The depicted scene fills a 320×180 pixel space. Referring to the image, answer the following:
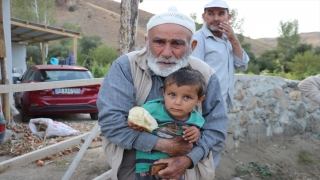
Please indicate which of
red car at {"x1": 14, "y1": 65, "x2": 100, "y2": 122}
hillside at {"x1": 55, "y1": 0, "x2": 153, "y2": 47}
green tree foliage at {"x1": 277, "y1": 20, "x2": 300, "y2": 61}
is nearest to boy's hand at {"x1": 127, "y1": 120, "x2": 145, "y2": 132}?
red car at {"x1": 14, "y1": 65, "x2": 100, "y2": 122}

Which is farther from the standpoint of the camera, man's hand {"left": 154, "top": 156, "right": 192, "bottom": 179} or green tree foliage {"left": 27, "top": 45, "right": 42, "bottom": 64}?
green tree foliage {"left": 27, "top": 45, "right": 42, "bottom": 64}

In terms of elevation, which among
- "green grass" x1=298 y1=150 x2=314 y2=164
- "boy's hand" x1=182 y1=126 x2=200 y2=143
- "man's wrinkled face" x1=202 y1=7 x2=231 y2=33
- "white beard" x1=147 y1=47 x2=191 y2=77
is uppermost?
"man's wrinkled face" x1=202 y1=7 x2=231 y2=33

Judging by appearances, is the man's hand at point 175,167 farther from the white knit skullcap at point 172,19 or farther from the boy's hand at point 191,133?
the white knit skullcap at point 172,19

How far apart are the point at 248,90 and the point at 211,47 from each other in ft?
8.60

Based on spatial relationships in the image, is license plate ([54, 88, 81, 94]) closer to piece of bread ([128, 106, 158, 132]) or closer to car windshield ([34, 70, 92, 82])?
car windshield ([34, 70, 92, 82])

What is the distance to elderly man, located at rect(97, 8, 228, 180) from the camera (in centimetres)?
163

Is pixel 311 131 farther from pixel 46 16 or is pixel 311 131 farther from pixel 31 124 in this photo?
pixel 46 16

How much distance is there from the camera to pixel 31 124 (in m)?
6.05

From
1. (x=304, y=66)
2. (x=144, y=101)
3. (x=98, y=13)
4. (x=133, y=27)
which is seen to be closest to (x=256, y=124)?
(x=133, y=27)

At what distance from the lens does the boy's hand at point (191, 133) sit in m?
1.64

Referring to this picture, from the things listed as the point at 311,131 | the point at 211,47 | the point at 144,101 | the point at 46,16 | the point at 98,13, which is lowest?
the point at 311,131

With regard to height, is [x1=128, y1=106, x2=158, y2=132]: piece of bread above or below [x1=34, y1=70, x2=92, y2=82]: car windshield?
above

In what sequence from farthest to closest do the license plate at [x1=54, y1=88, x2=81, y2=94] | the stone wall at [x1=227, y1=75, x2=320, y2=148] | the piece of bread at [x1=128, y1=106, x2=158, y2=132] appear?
1. the license plate at [x1=54, y1=88, x2=81, y2=94]
2. the stone wall at [x1=227, y1=75, x2=320, y2=148]
3. the piece of bread at [x1=128, y1=106, x2=158, y2=132]

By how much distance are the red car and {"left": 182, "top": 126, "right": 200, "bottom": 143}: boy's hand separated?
681cm
